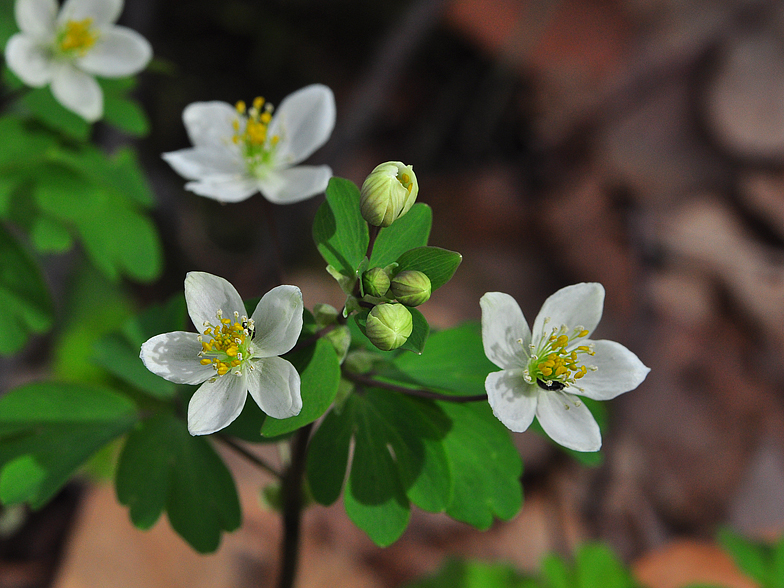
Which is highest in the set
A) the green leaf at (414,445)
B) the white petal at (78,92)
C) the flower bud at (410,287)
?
the flower bud at (410,287)

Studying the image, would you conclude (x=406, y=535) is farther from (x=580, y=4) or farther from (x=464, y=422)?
(x=580, y=4)

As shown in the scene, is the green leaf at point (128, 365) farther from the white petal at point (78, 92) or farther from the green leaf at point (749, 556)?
the green leaf at point (749, 556)

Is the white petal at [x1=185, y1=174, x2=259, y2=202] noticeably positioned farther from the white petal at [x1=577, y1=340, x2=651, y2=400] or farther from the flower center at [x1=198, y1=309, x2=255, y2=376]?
the white petal at [x1=577, y1=340, x2=651, y2=400]

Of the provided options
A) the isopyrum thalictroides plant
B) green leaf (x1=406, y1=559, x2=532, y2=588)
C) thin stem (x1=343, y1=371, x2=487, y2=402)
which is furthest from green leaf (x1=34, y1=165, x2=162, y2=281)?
green leaf (x1=406, y1=559, x2=532, y2=588)

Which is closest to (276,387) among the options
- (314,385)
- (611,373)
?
(314,385)

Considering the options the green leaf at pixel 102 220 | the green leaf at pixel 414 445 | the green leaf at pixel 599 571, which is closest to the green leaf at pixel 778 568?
the green leaf at pixel 599 571
